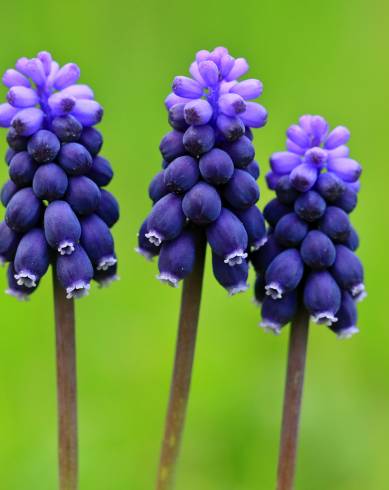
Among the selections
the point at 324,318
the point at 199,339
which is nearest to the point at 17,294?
the point at 324,318

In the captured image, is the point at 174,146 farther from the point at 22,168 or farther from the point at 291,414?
the point at 291,414

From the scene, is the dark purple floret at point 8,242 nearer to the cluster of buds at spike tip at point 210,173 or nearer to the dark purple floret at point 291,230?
the cluster of buds at spike tip at point 210,173

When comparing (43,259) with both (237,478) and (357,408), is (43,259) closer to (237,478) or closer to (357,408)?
(237,478)

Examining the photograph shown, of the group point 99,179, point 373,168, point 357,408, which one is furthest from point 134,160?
point 99,179

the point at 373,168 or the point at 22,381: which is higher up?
the point at 373,168

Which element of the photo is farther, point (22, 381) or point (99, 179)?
point (22, 381)

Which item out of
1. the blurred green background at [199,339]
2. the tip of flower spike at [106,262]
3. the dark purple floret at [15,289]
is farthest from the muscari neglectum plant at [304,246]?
the blurred green background at [199,339]

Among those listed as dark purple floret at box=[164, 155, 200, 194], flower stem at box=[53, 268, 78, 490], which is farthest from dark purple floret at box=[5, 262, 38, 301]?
dark purple floret at box=[164, 155, 200, 194]
